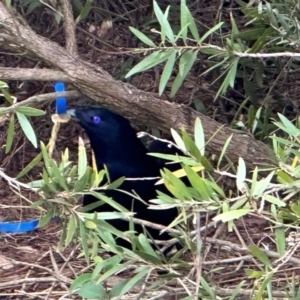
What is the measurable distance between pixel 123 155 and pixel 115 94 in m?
0.68

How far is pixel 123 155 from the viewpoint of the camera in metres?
3.21

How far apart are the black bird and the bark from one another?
0.46m

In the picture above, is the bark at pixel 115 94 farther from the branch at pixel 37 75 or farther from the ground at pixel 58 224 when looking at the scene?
the ground at pixel 58 224

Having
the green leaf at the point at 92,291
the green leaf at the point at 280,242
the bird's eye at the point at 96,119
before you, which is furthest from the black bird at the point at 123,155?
the green leaf at the point at 280,242

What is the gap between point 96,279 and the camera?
219 cm

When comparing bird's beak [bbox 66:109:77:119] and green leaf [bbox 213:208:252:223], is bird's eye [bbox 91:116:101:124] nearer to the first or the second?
bird's beak [bbox 66:109:77:119]

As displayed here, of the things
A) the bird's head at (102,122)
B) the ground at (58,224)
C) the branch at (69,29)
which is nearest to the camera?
the branch at (69,29)

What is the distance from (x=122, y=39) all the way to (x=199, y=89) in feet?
1.44

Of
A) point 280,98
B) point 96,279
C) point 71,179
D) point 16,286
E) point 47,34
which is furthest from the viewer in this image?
point 47,34

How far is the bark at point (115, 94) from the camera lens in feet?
8.27

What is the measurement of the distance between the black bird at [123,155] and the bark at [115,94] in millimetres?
455

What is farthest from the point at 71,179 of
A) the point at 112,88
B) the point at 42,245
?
the point at 42,245

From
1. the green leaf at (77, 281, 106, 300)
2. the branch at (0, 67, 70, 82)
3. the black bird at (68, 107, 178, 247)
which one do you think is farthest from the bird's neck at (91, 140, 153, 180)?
the green leaf at (77, 281, 106, 300)

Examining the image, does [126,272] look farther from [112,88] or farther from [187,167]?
[187,167]
